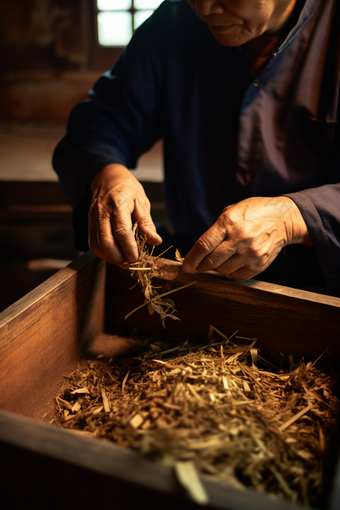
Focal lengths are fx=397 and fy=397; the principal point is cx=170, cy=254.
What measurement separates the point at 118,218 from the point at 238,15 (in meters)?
0.62

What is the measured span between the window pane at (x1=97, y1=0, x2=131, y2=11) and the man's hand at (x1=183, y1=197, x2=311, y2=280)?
233 centimetres

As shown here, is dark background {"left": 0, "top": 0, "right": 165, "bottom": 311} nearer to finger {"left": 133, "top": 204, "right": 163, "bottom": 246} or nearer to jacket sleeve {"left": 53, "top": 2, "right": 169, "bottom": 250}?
jacket sleeve {"left": 53, "top": 2, "right": 169, "bottom": 250}

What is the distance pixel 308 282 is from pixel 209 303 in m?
0.46

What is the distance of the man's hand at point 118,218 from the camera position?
1052mm

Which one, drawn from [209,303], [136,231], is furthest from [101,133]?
[209,303]

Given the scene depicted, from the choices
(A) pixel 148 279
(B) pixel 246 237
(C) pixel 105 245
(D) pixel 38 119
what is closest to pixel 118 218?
(C) pixel 105 245

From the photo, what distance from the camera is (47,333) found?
1000 millimetres

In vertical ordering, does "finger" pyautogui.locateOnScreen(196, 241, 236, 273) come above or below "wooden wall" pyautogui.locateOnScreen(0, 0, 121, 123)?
below

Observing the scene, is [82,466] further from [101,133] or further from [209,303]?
[101,133]

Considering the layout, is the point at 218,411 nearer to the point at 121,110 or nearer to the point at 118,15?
the point at 121,110

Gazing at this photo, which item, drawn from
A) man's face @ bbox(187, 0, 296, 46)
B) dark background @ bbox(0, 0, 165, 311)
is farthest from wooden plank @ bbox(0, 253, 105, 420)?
dark background @ bbox(0, 0, 165, 311)

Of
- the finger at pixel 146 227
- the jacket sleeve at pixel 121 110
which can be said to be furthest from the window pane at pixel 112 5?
the finger at pixel 146 227

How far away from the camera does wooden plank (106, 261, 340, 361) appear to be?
1.02 m

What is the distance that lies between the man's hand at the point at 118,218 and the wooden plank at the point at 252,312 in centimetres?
12
